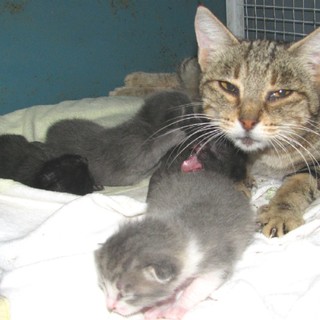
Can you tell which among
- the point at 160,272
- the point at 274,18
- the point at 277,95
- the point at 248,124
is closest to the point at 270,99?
the point at 277,95

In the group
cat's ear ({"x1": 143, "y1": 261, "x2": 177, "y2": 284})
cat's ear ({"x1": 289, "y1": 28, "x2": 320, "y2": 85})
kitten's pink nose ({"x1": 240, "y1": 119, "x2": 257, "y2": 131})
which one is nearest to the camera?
cat's ear ({"x1": 143, "y1": 261, "x2": 177, "y2": 284})

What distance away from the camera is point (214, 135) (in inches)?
87.7

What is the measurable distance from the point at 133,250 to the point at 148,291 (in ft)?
0.43

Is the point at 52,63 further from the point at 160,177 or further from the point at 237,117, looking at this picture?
the point at 237,117

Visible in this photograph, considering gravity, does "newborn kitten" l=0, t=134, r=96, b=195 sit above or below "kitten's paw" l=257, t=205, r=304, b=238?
above

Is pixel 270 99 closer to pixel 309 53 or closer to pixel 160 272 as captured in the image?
pixel 309 53

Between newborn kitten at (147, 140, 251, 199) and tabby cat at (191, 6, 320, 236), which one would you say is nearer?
tabby cat at (191, 6, 320, 236)

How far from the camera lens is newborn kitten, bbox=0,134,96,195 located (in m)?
2.29

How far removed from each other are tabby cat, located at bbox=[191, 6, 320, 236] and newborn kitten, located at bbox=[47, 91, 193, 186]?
23 centimetres

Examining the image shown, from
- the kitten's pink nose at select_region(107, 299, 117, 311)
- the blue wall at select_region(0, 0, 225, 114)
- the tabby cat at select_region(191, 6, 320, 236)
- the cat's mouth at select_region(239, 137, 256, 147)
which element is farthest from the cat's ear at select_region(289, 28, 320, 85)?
the blue wall at select_region(0, 0, 225, 114)

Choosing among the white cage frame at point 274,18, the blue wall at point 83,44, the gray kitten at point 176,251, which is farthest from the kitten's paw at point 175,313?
the white cage frame at point 274,18

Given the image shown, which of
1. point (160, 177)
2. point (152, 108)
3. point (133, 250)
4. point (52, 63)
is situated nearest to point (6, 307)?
point (133, 250)

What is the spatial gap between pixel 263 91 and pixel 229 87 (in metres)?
0.17

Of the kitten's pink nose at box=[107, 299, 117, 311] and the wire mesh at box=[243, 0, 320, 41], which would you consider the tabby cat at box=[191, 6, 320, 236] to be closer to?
the kitten's pink nose at box=[107, 299, 117, 311]
